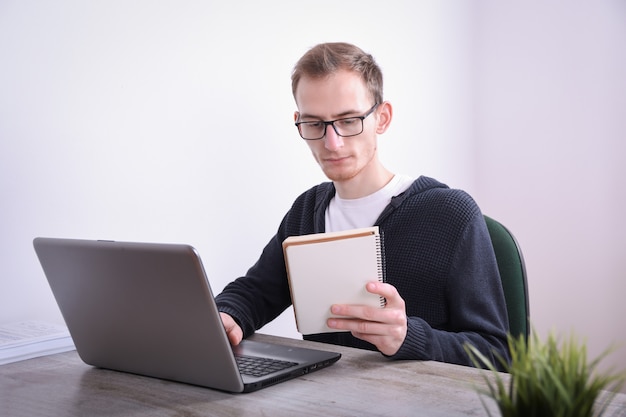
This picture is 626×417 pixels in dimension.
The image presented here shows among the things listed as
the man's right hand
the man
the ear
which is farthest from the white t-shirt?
the man's right hand

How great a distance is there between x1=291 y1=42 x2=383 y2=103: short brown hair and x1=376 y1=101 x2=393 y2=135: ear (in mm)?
20

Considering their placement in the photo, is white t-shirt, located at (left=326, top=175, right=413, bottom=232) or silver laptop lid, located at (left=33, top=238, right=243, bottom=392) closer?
silver laptop lid, located at (left=33, top=238, right=243, bottom=392)

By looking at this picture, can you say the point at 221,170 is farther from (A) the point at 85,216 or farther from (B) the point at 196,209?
(A) the point at 85,216

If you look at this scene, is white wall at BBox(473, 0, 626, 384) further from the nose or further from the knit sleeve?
the nose

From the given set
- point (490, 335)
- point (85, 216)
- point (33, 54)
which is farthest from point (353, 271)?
point (33, 54)

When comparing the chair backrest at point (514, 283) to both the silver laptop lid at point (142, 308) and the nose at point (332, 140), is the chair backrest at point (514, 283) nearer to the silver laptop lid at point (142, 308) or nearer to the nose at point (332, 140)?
the nose at point (332, 140)

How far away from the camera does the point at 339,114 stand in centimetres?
151

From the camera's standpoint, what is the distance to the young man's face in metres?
1.51

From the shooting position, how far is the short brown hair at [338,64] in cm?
155

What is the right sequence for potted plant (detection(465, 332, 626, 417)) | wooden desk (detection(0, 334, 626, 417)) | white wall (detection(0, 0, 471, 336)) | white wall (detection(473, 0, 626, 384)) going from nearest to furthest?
potted plant (detection(465, 332, 626, 417)), wooden desk (detection(0, 334, 626, 417)), white wall (detection(0, 0, 471, 336)), white wall (detection(473, 0, 626, 384))

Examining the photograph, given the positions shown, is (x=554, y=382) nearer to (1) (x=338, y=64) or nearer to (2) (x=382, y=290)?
(2) (x=382, y=290)

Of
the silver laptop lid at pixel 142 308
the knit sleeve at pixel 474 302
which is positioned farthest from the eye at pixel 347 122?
the silver laptop lid at pixel 142 308

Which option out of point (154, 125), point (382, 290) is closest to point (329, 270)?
point (382, 290)

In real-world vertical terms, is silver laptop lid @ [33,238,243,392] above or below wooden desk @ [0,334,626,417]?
above
